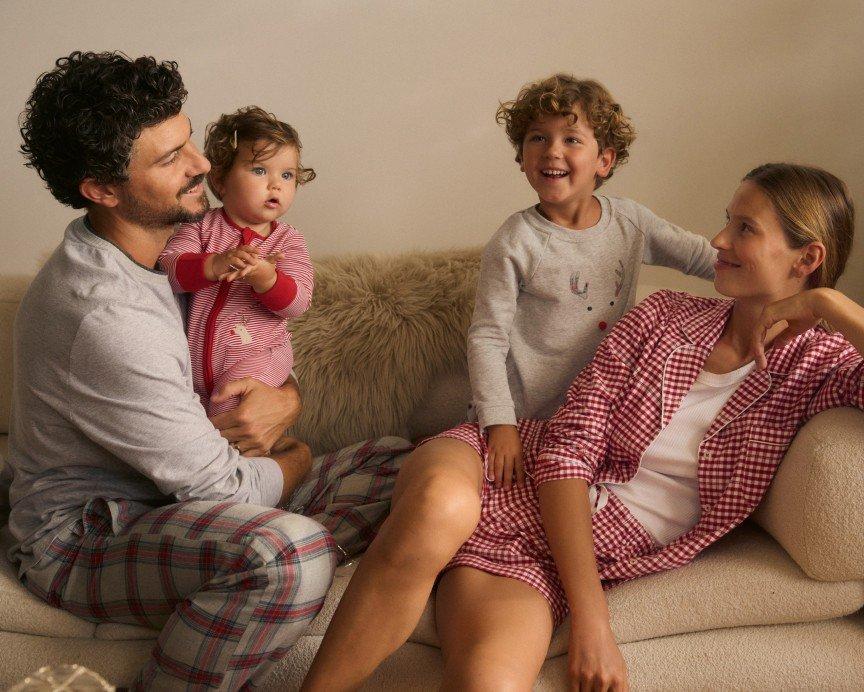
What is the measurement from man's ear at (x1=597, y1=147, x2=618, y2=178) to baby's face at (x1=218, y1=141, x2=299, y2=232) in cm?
63

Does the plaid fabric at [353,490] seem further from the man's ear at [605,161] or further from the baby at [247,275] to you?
the man's ear at [605,161]

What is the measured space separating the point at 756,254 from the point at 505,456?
1.87 feet

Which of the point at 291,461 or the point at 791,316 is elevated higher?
the point at 791,316

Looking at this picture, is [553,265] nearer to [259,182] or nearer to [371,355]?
[371,355]

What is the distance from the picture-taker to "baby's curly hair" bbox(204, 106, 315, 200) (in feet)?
5.49

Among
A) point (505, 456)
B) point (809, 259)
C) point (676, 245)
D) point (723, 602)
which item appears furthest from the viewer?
point (676, 245)

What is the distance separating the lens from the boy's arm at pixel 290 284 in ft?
5.46

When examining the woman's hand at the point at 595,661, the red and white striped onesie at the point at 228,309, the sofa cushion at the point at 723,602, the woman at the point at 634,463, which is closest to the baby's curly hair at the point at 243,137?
the red and white striped onesie at the point at 228,309

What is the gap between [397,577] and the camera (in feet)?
4.26

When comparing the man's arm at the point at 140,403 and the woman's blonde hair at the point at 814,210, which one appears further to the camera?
the woman's blonde hair at the point at 814,210

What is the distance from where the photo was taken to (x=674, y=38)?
7.50 feet

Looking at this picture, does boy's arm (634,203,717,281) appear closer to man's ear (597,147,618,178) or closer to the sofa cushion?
man's ear (597,147,618,178)

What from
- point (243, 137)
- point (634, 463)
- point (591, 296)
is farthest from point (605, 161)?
point (243, 137)

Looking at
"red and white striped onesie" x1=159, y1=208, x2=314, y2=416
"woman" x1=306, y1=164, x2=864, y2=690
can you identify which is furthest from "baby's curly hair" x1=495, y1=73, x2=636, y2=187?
"red and white striped onesie" x1=159, y1=208, x2=314, y2=416
